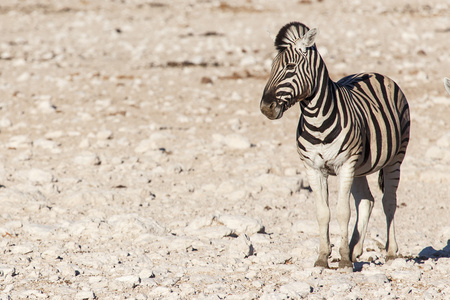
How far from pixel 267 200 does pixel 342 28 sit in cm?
1346

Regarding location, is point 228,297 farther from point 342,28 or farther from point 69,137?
point 342,28

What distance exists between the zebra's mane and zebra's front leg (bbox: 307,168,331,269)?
1067mm

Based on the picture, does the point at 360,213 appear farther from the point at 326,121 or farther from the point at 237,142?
the point at 237,142

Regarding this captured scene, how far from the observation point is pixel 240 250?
587cm

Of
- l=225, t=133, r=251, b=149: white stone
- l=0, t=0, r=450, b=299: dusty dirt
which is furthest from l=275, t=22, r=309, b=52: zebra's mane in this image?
l=225, t=133, r=251, b=149: white stone

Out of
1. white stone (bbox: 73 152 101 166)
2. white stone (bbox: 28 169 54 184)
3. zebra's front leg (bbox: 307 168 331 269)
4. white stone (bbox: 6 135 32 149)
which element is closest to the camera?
zebra's front leg (bbox: 307 168 331 269)

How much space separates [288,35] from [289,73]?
0.36 meters

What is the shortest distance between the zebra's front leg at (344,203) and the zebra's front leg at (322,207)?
118 mm

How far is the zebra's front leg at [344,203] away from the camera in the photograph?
17.8 ft

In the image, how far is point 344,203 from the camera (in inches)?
217

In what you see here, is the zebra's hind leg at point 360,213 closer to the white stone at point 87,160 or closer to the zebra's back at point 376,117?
the zebra's back at point 376,117

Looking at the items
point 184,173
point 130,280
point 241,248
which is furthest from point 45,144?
point 130,280

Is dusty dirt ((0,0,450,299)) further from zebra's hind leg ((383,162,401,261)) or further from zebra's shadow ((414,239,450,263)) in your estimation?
zebra's hind leg ((383,162,401,261))

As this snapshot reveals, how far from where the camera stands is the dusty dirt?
534cm
